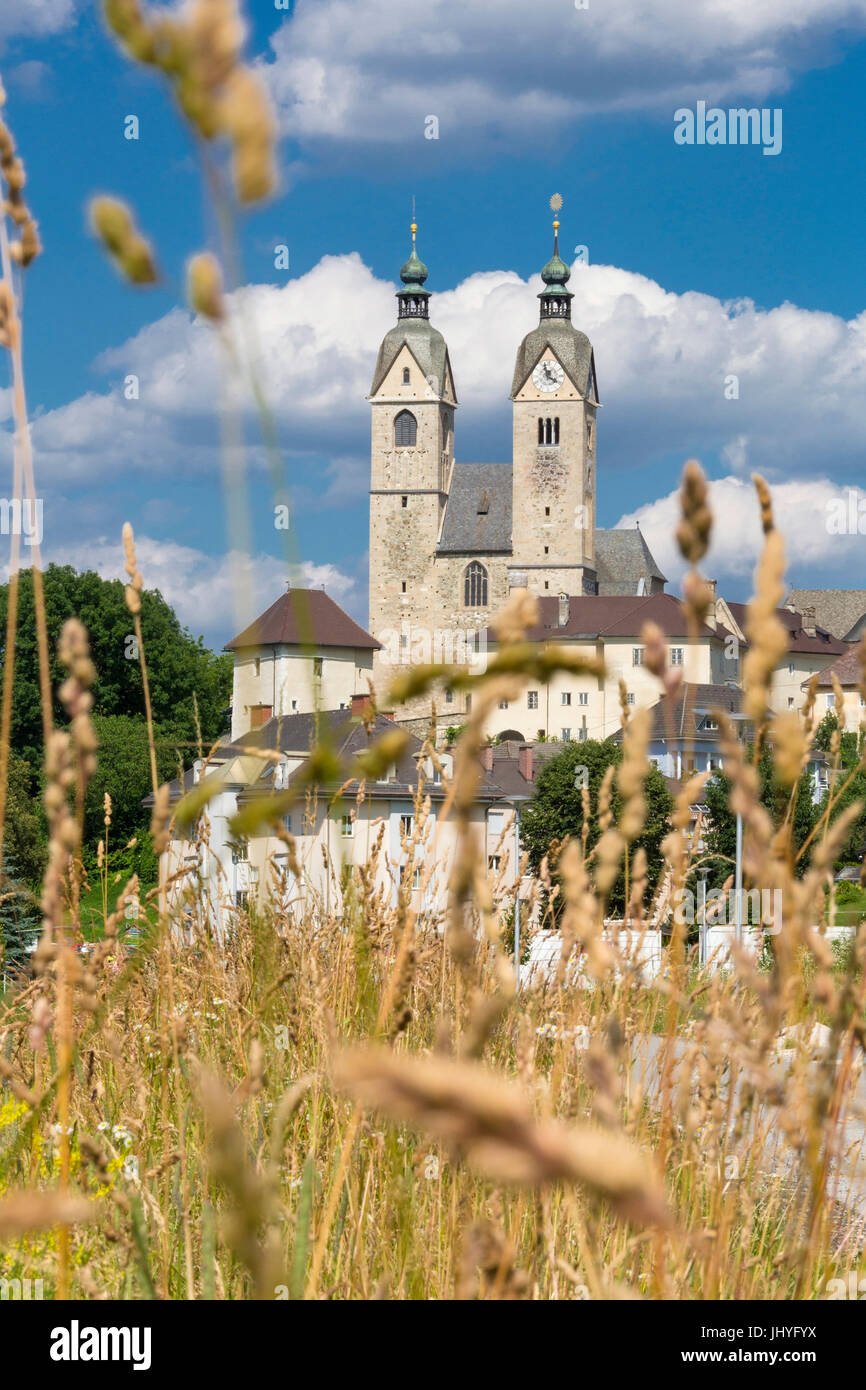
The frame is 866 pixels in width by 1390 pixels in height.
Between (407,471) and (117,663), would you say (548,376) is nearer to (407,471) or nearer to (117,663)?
(407,471)

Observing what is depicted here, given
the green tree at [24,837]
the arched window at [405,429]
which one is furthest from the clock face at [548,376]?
the green tree at [24,837]

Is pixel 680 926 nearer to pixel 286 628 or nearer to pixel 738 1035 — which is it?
pixel 738 1035

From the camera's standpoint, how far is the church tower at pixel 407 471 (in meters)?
80.4

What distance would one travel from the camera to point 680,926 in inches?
48.4

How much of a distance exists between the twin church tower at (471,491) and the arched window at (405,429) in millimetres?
64

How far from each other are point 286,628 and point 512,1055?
2211 inches

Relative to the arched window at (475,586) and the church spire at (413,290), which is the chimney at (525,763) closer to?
the arched window at (475,586)

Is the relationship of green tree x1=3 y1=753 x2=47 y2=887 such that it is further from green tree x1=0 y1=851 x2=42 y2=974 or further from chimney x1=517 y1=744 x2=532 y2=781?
chimney x1=517 y1=744 x2=532 y2=781

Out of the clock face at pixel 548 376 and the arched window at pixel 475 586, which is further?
the clock face at pixel 548 376

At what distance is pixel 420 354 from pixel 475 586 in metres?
16.6

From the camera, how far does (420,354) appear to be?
282ft
